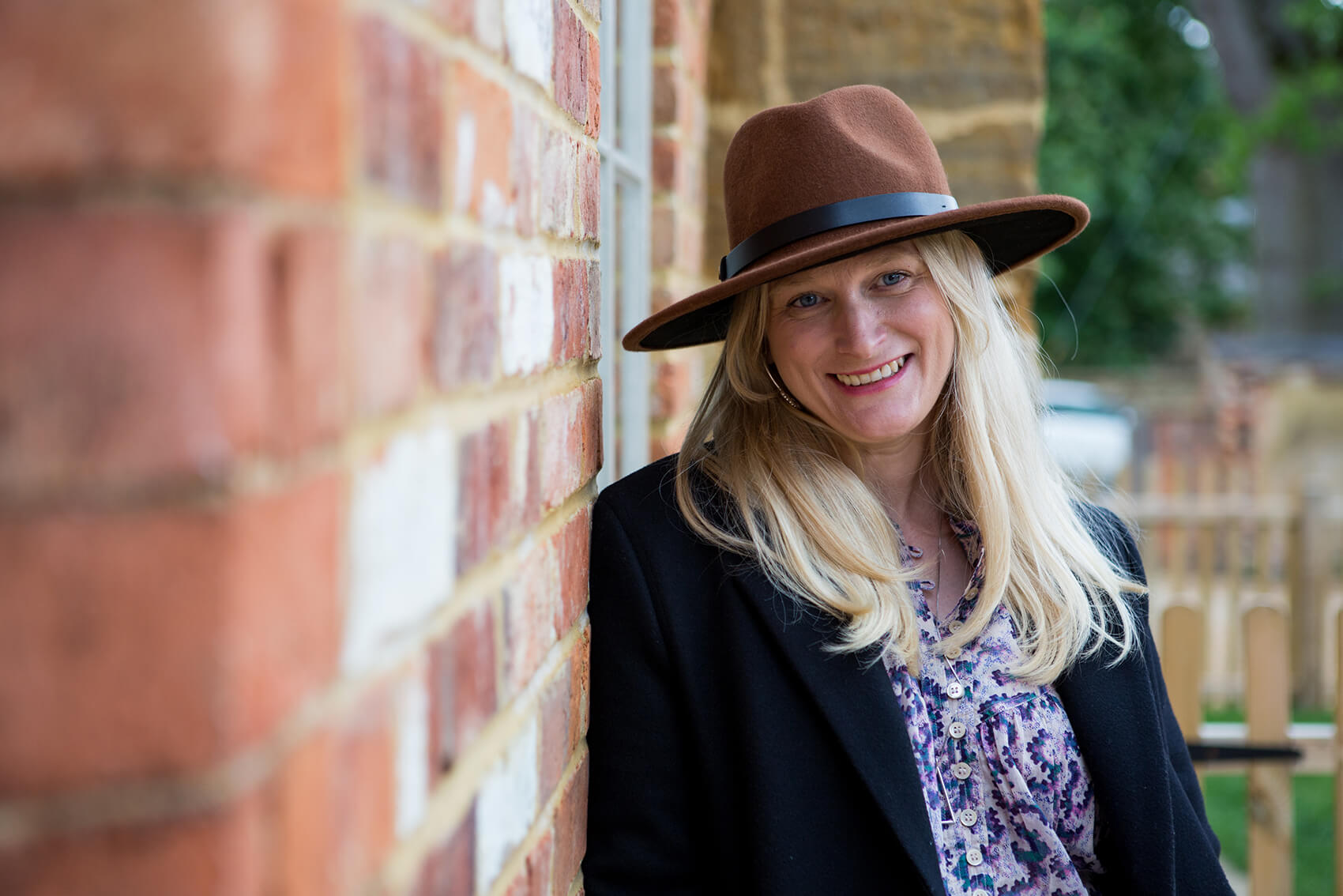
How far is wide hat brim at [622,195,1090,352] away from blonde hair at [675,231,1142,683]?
57 millimetres

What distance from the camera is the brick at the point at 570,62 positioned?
109 centimetres

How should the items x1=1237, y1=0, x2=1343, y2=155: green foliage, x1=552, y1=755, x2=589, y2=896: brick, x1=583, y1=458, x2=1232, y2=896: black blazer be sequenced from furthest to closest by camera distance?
1. x1=1237, y1=0, x2=1343, y2=155: green foliage
2. x1=583, y1=458, x2=1232, y2=896: black blazer
3. x1=552, y1=755, x2=589, y2=896: brick

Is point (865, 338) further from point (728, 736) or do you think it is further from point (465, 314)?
point (465, 314)

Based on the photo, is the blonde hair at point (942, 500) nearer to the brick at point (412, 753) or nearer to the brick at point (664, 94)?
the brick at point (664, 94)

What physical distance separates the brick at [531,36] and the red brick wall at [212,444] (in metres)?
0.24

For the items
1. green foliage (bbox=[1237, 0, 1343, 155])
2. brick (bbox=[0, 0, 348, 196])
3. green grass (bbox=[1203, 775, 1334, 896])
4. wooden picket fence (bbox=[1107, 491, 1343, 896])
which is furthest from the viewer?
green foliage (bbox=[1237, 0, 1343, 155])

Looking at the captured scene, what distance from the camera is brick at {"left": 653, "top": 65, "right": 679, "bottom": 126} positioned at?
257cm

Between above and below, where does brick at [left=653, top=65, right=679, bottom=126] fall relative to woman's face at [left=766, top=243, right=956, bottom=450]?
above

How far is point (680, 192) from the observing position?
2719 millimetres

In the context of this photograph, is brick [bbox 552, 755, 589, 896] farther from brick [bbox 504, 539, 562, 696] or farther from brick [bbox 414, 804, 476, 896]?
brick [bbox 414, 804, 476, 896]

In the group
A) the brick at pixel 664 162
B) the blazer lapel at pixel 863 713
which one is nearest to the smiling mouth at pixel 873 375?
the blazer lapel at pixel 863 713

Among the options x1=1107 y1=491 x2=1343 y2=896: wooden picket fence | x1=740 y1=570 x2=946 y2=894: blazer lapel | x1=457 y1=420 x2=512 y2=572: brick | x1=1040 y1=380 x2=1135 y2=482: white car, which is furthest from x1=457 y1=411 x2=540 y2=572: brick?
x1=1040 y1=380 x2=1135 y2=482: white car

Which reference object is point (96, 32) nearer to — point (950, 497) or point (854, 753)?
point (854, 753)

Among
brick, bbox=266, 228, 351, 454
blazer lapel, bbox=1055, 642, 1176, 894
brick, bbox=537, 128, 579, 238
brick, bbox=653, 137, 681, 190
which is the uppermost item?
brick, bbox=653, 137, 681, 190
